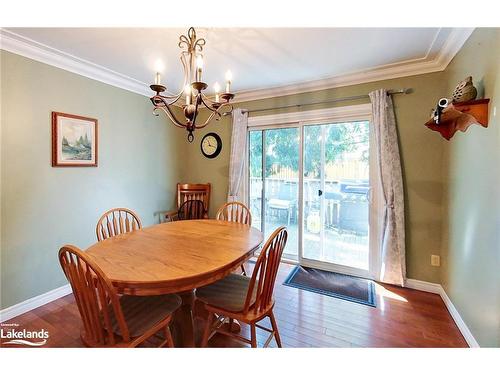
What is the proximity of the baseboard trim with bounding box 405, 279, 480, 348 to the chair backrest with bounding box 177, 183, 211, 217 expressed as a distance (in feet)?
9.04

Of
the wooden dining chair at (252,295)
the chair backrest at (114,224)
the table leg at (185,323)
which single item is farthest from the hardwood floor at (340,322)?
the chair backrest at (114,224)

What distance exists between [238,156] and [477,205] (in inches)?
100

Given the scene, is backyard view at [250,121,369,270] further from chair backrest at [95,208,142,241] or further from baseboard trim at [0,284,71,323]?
baseboard trim at [0,284,71,323]

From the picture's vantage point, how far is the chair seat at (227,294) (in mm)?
1405

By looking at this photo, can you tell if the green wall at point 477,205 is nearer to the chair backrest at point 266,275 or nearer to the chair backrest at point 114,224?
the chair backrest at point 266,275

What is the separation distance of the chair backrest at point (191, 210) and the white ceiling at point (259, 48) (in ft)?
5.72

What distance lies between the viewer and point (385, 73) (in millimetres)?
2469

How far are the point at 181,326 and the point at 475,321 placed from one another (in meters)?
2.06

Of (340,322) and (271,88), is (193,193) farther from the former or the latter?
(340,322)

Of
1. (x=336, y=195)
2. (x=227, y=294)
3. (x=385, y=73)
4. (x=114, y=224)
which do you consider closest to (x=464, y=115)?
→ (x=385, y=73)

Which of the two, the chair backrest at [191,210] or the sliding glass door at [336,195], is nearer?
the sliding glass door at [336,195]

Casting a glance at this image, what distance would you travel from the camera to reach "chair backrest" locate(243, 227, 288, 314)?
1.29 m
